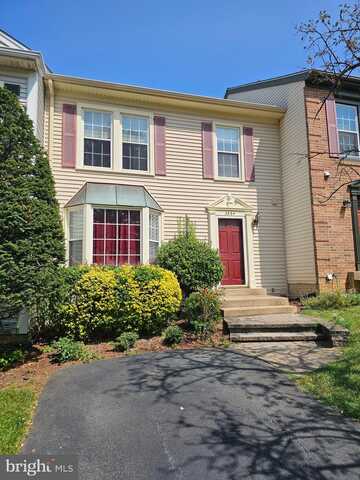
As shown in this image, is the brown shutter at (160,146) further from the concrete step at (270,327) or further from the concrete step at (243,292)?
the concrete step at (270,327)

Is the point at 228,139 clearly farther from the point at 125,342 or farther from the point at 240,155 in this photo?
the point at 125,342

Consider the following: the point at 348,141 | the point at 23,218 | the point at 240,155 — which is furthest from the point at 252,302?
the point at 348,141

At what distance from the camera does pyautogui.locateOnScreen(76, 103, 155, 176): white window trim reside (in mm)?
9310

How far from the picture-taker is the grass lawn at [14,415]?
298 centimetres

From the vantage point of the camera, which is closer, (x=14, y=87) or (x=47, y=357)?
(x=47, y=357)

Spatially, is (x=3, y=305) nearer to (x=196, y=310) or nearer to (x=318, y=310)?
(x=196, y=310)

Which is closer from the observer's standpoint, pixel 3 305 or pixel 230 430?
pixel 230 430

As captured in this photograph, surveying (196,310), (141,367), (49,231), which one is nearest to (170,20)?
(49,231)

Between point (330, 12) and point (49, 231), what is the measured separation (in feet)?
19.2

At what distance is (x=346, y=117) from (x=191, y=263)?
7.43m

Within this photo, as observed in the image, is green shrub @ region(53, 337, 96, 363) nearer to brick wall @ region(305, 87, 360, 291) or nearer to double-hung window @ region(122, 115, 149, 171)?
double-hung window @ region(122, 115, 149, 171)

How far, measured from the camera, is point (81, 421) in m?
3.44

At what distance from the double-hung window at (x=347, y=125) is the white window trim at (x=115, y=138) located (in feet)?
20.3

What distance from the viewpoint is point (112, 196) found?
8.98 metres
